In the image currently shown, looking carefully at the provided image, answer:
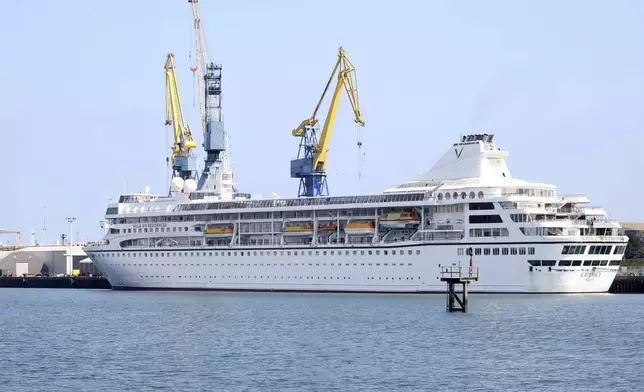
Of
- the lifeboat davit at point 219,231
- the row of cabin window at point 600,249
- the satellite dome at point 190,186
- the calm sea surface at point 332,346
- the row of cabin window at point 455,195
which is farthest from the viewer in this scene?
the satellite dome at point 190,186

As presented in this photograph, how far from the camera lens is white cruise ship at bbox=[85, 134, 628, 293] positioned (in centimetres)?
7569

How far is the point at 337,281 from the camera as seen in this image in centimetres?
8281

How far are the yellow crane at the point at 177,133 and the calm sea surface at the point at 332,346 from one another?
33147mm

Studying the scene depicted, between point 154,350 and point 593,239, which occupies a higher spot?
point 593,239

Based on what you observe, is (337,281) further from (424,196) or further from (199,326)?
(199,326)

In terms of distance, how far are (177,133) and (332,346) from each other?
64.1m

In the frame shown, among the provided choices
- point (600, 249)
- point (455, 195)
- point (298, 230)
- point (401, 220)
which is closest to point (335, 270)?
point (298, 230)

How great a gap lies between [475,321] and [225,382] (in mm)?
21749

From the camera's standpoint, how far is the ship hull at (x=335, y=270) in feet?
247

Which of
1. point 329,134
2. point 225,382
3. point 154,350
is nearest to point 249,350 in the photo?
point 154,350

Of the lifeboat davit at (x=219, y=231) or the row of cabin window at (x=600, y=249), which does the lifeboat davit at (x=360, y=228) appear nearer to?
the lifeboat davit at (x=219, y=231)

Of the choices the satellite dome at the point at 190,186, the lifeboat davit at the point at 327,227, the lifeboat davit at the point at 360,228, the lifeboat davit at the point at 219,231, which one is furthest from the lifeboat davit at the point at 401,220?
the satellite dome at the point at 190,186

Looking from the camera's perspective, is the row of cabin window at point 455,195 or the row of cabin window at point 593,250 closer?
the row of cabin window at point 593,250

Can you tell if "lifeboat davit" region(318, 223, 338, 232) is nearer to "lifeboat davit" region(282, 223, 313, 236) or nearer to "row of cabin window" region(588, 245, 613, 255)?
"lifeboat davit" region(282, 223, 313, 236)
